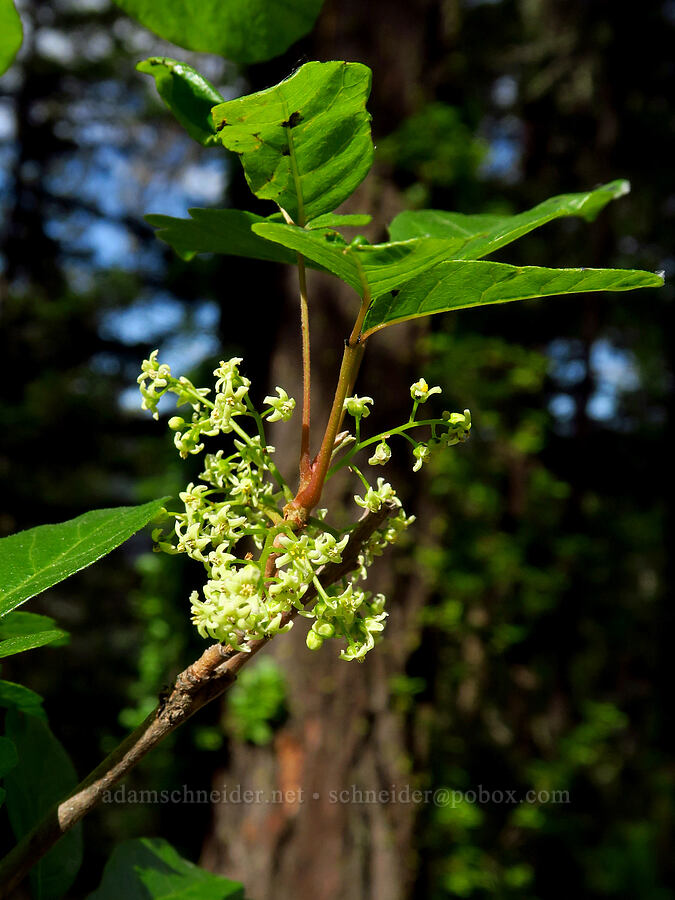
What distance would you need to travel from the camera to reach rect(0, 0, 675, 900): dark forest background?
2.15m

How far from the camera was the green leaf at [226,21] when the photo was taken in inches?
18.0

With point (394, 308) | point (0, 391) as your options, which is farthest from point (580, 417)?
point (394, 308)

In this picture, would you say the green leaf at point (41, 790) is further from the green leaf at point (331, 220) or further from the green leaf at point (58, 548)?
the green leaf at point (331, 220)

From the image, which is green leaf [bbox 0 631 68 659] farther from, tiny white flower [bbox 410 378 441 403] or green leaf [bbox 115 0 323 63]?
green leaf [bbox 115 0 323 63]

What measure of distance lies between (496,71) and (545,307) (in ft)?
7.65

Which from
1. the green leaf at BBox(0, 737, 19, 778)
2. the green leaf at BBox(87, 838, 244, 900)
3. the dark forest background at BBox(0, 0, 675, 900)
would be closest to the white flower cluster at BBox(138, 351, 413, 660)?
the green leaf at BBox(0, 737, 19, 778)

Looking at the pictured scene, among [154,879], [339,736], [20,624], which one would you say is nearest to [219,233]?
[20,624]

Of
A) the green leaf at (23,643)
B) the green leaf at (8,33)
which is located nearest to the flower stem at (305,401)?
the green leaf at (23,643)

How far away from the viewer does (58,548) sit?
0.39 meters

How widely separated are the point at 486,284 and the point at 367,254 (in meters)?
0.06

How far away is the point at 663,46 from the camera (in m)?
4.68

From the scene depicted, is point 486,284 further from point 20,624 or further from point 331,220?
point 20,624

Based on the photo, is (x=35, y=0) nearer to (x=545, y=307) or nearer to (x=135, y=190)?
(x=135, y=190)

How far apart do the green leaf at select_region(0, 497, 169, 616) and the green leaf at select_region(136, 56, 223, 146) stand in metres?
0.20
